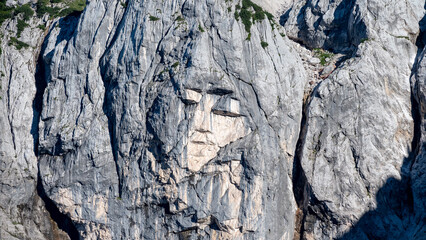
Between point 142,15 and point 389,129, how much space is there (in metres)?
16.9

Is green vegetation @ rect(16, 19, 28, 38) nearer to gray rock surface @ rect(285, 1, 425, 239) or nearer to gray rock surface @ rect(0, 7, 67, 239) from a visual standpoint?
gray rock surface @ rect(0, 7, 67, 239)

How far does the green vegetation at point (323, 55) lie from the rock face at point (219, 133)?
63 centimetres

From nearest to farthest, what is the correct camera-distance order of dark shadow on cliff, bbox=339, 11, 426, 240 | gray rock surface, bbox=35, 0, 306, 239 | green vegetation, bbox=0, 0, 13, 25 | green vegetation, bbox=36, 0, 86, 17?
dark shadow on cliff, bbox=339, 11, 426, 240
gray rock surface, bbox=35, 0, 306, 239
green vegetation, bbox=36, 0, 86, 17
green vegetation, bbox=0, 0, 13, 25

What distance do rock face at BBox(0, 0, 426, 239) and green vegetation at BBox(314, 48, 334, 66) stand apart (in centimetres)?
63

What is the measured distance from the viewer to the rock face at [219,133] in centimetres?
2775

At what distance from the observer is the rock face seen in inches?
1093

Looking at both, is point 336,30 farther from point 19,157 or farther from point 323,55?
point 19,157

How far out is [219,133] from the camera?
28031mm

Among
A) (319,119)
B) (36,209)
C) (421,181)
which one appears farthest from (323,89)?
(36,209)

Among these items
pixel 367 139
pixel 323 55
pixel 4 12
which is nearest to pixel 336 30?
pixel 323 55

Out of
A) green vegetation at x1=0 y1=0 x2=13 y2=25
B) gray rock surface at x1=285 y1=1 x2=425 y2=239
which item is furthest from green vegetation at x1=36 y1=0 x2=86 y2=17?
gray rock surface at x1=285 y1=1 x2=425 y2=239

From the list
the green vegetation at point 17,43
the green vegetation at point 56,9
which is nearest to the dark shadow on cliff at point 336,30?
the green vegetation at point 56,9

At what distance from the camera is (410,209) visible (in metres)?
27.0

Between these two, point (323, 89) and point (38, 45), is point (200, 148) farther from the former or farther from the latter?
point (38, 45)
